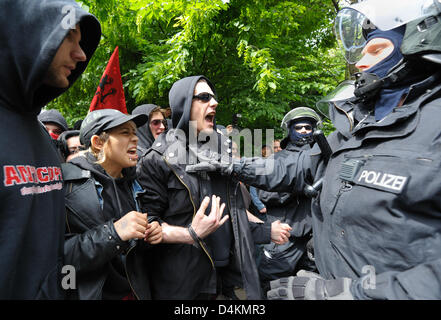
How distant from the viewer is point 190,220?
7.84 feet

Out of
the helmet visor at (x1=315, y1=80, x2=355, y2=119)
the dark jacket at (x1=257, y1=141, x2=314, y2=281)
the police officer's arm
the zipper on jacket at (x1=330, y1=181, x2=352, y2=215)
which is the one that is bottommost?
the dark jacket at (x1=257, y1=141, x2=314, y2=281)

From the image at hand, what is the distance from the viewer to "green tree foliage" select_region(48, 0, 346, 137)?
5258 mm

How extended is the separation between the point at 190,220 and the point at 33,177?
128 cm

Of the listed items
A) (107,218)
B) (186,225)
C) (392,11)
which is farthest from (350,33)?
(107,218)

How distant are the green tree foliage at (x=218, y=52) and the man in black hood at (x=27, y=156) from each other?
12.1ft

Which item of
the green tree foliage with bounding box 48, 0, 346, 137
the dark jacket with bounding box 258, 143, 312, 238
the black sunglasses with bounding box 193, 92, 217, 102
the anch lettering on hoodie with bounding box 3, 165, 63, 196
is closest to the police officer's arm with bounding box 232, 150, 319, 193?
the black sunglasses with bounding box 193, 92, 217, 102

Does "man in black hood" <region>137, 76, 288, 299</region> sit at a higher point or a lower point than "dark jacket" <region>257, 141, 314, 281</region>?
higher

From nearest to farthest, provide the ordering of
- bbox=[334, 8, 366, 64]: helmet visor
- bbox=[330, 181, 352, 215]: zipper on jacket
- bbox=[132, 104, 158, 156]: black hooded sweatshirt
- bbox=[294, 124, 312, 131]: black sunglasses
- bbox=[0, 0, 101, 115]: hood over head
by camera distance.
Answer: bbox=[0, 0, 101, 115]: hood over head < bbox=[330, 181, 352, 215]: zipper on jacket < bbox=[334, 8, 366, 64]: helmet visor < bbox=[294, 124, 312, 131]: black sunglasses < bbox=[132, 104, 158, 156]: black hooded sweatshirt

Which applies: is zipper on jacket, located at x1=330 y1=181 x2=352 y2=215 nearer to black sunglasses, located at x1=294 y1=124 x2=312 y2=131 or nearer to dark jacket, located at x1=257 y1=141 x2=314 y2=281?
dark jacket, located at x1=257 y1=141 x2=314 y2=281

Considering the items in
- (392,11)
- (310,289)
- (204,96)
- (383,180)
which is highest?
(392,11)

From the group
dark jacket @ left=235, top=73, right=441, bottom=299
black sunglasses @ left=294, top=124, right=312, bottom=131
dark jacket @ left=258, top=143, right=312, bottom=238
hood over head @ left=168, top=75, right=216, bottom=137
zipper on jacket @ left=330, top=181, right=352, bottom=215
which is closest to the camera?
dark jacket @ left=235, top=73, right=441, bottom=299

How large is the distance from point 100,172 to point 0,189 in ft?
2.82

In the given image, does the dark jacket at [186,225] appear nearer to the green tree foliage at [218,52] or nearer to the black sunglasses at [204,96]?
the black sunglasses at [204,96]

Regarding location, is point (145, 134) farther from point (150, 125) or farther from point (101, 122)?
point (101, 122)
